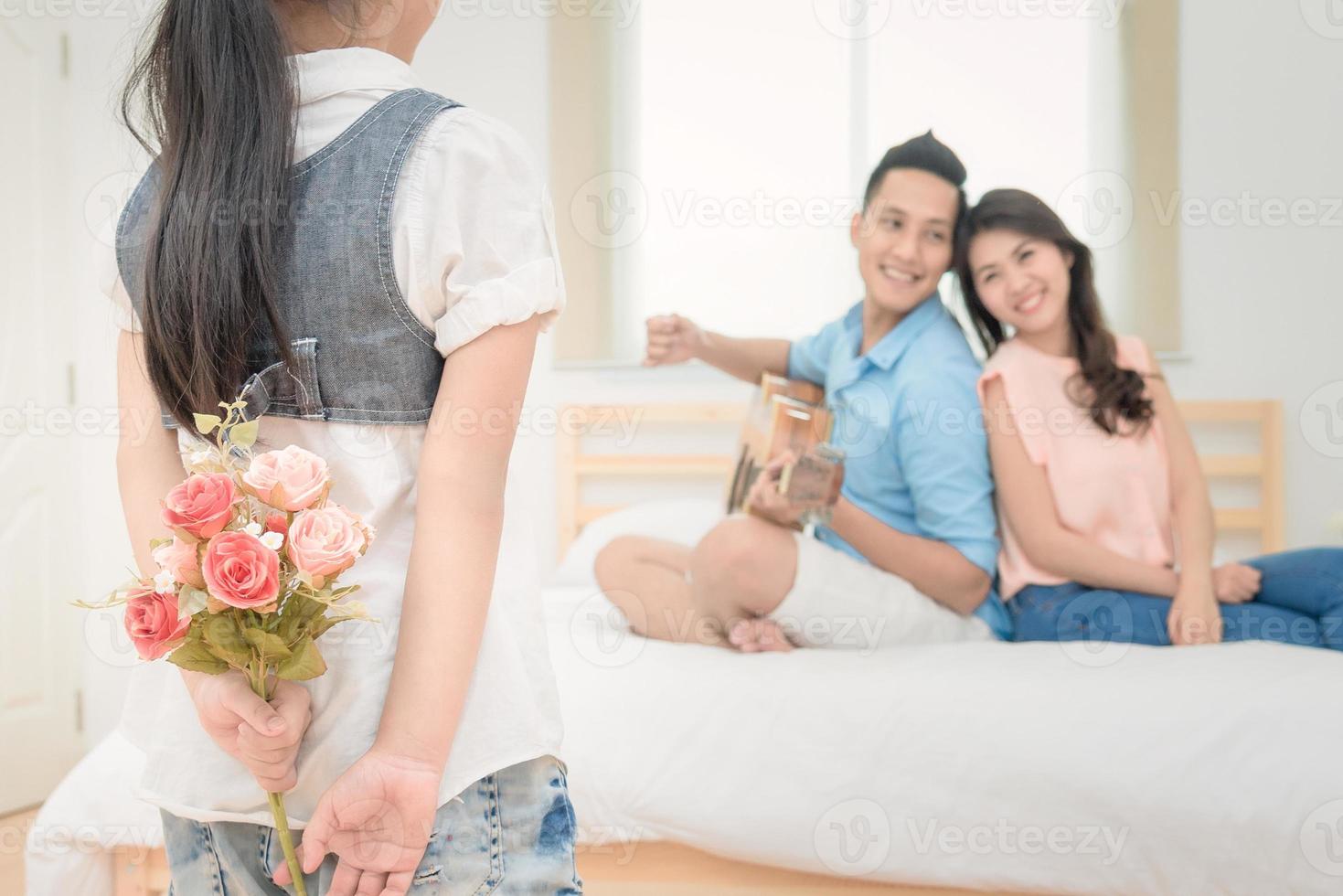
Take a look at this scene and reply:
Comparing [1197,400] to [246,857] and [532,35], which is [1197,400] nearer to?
[532,35]

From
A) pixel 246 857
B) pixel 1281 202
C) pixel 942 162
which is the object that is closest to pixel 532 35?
pixel 942 162

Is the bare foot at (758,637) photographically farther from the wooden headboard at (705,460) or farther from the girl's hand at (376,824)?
the wooden headboard at (705,460)

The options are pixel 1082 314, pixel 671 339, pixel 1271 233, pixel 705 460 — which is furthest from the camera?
pixel 705 460

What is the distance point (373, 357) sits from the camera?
57cm

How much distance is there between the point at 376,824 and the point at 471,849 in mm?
64

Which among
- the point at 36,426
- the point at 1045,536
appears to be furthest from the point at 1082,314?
the point at 36,426

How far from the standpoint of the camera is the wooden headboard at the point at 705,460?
239 cm

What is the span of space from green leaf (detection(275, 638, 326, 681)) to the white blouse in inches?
1.6

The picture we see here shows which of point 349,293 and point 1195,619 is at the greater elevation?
point 349,293

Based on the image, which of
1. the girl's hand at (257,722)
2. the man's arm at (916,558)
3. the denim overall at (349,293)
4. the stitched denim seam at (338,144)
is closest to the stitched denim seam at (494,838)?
the girl's hand at (257,722)

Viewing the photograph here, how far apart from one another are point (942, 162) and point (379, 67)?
1.12 m

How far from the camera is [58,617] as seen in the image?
8.33 ft

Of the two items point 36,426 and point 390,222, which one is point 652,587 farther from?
point 36,426

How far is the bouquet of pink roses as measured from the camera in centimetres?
50
